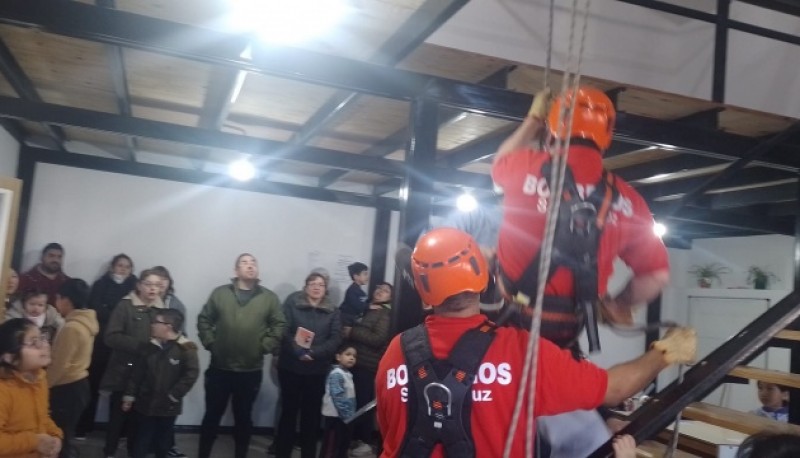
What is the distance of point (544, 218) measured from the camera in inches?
80.5

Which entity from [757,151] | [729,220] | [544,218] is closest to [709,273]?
[729,220]

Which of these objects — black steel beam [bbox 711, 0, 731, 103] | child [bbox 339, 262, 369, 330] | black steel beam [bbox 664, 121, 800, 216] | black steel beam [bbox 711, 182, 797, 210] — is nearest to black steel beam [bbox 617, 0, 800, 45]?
black steel beam [bbox 711, 0, 731, 103]

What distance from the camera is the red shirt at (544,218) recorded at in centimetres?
206

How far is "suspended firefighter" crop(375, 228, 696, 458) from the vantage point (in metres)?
1.75

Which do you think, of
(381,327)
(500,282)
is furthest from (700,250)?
(500,282)

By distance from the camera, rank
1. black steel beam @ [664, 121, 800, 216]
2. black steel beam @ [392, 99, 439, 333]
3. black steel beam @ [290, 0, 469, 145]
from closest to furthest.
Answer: black steel beam @ [290, 0, 469, 145] → black steel beam @ [392, 99, 439, 333] → black steel beam @ [664, 121, 800, 216]

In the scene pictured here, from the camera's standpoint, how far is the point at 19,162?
6555 mm

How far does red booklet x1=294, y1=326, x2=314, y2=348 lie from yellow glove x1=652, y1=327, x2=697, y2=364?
4.21 metres

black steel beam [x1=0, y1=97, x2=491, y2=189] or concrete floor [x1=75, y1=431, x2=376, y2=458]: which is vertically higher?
black steel beam [x1=0, y1=97, x2=491, y2=189]

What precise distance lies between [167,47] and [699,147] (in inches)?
107

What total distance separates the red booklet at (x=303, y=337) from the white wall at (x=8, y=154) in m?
2.93

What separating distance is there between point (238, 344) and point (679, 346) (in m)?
4.38

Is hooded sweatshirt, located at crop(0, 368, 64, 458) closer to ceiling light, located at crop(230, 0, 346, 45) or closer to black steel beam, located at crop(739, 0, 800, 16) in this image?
ceiling light, located at crop(230, 0, 346, 45)

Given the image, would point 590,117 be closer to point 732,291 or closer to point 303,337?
point 303,337
